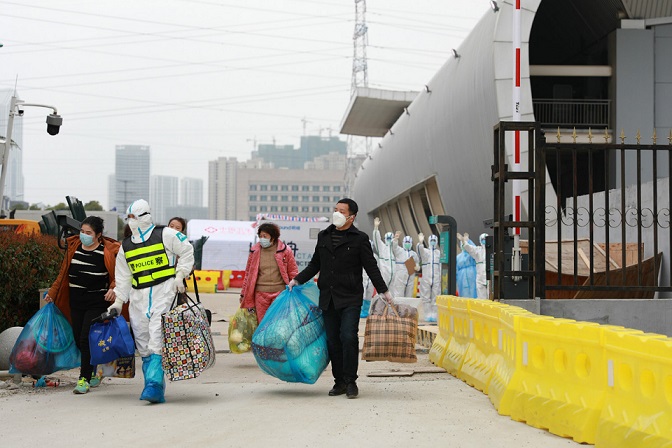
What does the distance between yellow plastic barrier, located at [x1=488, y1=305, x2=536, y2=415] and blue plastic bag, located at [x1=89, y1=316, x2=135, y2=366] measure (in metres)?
3.09

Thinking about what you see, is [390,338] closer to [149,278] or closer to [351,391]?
[351,391]

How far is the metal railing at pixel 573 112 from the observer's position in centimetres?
2785

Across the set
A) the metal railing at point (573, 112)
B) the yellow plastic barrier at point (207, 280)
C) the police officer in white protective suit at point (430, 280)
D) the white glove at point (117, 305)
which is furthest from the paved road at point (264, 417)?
the yellow plastic barrier at point (207, 280)

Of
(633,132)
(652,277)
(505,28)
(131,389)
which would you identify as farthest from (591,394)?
(633,132)

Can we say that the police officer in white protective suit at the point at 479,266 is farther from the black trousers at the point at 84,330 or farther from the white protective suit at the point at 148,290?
the white protective suit at the point at 148,290

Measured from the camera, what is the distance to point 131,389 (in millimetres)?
8992

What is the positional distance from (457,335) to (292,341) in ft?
8.53

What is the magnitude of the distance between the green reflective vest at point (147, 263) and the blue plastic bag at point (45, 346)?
104cm

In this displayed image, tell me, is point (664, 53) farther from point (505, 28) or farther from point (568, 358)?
point (568, 358)

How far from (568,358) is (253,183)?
17818cm

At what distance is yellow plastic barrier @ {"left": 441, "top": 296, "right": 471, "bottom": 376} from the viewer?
9820 mm

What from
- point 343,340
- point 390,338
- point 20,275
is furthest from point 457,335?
point 20,275

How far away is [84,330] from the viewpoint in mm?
8562

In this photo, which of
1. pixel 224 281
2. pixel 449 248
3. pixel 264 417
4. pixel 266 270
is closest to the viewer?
pixel 264 417
